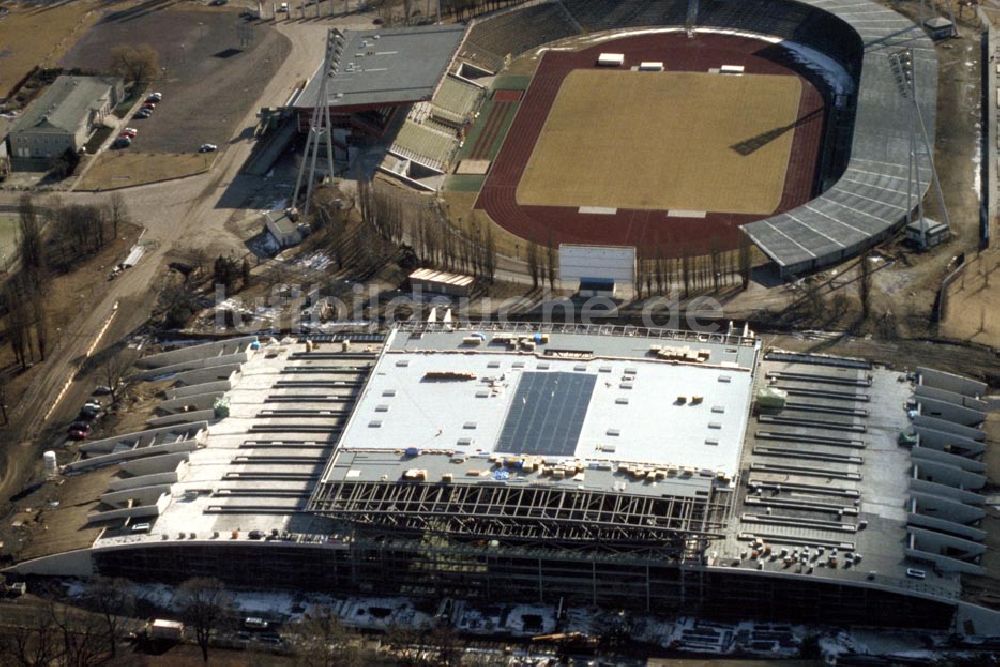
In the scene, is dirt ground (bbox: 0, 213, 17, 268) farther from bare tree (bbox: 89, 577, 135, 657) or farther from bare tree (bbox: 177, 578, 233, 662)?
bare tree (bbox: 177, 578, 233, 662)

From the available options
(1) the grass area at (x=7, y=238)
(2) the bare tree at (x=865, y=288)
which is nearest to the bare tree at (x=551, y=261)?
(2) the bare tree at (x=865, y=288)

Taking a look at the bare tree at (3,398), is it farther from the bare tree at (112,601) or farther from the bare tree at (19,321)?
the bare tree at (112,601)

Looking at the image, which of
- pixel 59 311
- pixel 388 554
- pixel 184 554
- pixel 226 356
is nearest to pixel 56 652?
pixel 184 554

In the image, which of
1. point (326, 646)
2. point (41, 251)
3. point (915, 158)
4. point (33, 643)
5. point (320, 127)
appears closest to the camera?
point (326, 646)

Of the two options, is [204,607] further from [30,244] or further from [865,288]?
[865,288]

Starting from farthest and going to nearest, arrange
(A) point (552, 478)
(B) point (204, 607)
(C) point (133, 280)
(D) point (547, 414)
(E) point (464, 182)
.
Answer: (E) point (464, 182)
(C) point (133, 280)
(D) point (547, 414)
(A) point (552, 478)
(B) point (204, 607)

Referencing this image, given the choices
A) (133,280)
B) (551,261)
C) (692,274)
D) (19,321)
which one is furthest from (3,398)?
(692,274)

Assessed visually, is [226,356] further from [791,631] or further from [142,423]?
[791,631]
